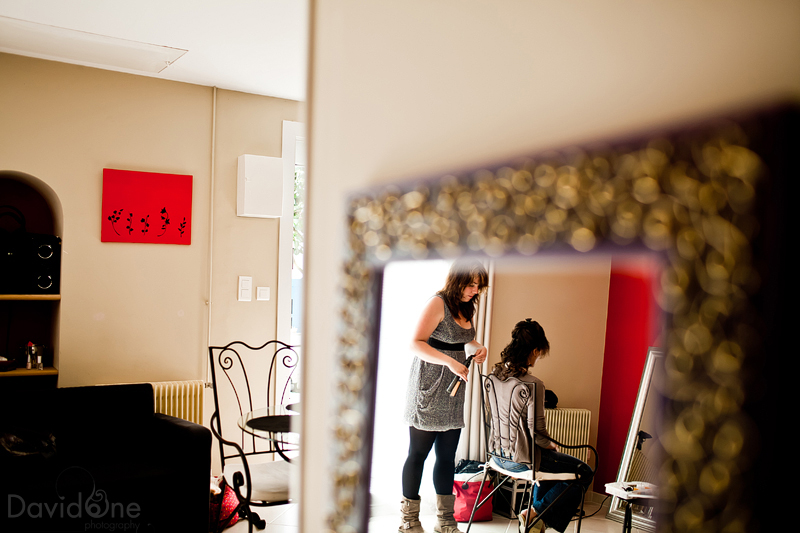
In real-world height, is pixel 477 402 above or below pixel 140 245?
below

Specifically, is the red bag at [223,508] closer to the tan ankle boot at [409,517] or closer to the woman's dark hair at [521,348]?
the tan ankle boot at [409,517]

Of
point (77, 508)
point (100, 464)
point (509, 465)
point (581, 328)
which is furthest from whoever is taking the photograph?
point (100, 464)

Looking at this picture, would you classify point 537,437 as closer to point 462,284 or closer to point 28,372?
point 462,284

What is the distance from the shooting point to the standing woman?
0.85m

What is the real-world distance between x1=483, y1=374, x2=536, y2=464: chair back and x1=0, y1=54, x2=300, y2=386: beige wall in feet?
11.0

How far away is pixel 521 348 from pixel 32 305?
3.86m

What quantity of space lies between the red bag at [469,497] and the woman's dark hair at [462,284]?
0.84ft

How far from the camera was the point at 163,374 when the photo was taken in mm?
3721

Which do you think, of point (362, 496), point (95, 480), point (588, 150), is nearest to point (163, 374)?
point (95, 480)

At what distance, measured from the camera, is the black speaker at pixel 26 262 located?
10.6 feet

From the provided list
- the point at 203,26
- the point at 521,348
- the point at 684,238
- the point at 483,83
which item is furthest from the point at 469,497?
the point at 203,26

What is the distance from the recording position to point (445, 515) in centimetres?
90

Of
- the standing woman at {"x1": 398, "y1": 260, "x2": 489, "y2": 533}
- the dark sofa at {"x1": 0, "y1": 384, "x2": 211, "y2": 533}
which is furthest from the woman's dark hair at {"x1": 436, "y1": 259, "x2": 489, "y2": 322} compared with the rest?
the dark sofa at {"x1": 0, "y1": 384, "x2": 211, "y2": 533}

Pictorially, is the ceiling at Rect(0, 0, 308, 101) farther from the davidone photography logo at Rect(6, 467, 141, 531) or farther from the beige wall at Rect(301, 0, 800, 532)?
the davidone photography logo at Rect(6, 467, 141, 531)
